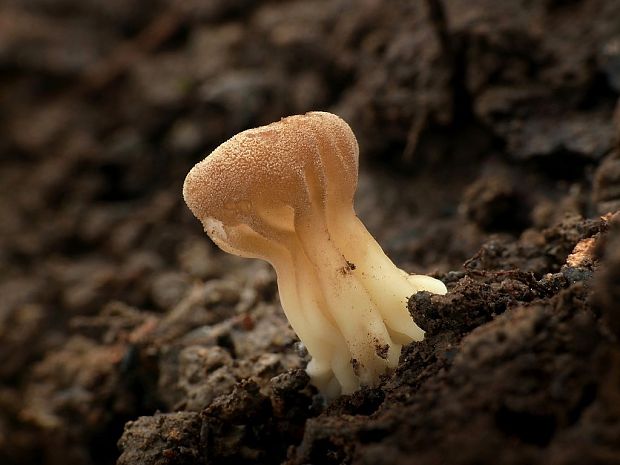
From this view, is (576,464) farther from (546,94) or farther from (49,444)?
(49,444)

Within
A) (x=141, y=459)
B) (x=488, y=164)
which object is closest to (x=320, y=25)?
(x=488, y=164)

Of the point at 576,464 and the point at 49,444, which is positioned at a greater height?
the point at 49,444

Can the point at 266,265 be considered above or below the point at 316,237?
above

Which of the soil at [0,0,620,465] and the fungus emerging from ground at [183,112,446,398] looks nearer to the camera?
the soil at [0,0,620,465]

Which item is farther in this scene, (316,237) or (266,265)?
(266,265)
